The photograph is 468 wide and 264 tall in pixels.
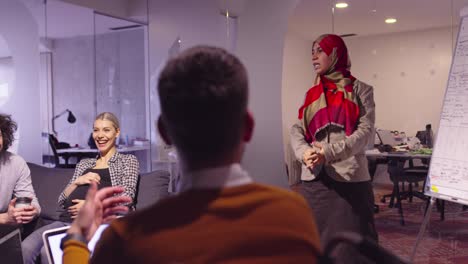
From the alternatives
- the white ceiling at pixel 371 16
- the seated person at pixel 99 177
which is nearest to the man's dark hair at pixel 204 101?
the seated person at pixel 99 177

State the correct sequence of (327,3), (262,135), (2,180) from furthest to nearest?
(262,135), (327,3), (2,180)

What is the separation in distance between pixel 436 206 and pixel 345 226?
4.82ft

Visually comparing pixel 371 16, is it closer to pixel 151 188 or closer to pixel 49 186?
pixel 151 188

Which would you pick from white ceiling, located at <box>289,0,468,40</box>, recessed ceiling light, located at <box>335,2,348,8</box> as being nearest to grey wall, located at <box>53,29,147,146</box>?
white ceiling, located at <box>289,0,468,40</box>

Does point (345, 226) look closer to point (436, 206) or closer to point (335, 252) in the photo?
point (436, 206)

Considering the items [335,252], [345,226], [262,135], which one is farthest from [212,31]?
[335,252]

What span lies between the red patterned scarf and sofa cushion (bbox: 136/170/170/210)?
1.06m

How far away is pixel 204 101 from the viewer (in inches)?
28.7

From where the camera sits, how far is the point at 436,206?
364 centimetres

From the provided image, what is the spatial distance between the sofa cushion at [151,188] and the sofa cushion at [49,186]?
2.34ft

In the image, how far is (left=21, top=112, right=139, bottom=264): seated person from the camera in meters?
2.98

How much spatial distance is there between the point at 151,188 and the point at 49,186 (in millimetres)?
910

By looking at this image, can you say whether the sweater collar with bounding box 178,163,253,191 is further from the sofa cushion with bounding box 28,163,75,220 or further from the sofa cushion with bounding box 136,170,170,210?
the sofa cushion with bounding box 28,163,75,220

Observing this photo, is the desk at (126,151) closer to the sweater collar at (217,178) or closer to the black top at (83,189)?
the black top at (83,189)
